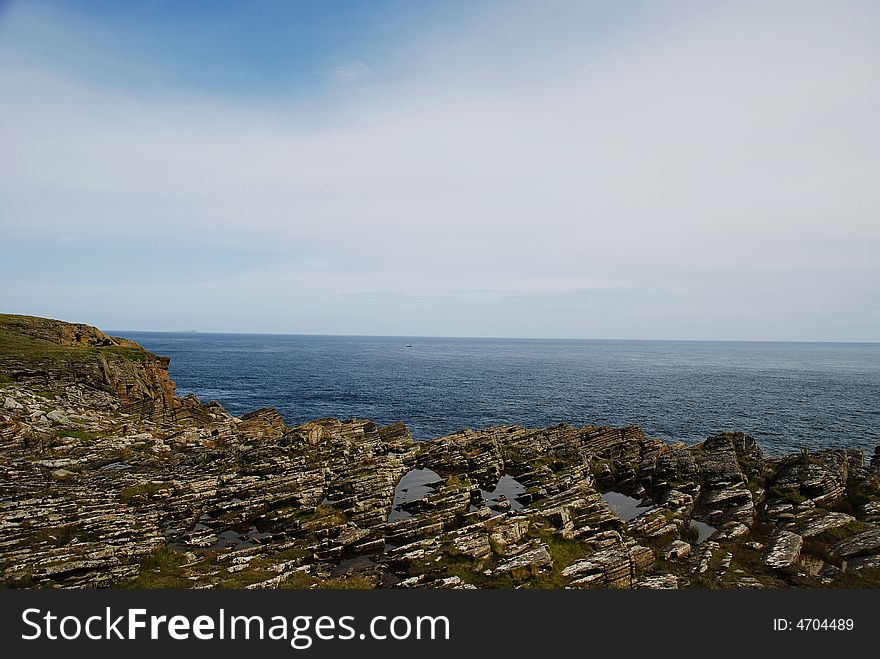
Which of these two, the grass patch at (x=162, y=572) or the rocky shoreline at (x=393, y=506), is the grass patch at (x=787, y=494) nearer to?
the rocky shoreline at (x=393, y=506)

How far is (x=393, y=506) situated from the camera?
108 ft

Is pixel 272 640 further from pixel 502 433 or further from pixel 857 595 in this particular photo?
pixel 502 433

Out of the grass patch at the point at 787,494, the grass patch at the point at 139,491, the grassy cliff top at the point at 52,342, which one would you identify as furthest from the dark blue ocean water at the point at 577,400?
the grass patch at the point at 139,491

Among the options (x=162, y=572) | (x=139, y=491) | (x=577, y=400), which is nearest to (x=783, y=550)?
(x=162, y=572)

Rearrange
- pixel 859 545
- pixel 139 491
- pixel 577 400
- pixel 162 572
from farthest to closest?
pixel 577 400 → pixel 139 491 → pixel 859 545 → pixel 162 572

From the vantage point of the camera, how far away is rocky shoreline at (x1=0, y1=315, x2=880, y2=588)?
22812 mm

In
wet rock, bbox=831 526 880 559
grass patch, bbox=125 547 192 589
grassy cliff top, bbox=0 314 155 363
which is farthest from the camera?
grassy cliff top, bbox=0 314 155 363

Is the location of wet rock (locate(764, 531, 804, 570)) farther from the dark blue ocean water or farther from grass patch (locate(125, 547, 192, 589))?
the dark blue ocean water

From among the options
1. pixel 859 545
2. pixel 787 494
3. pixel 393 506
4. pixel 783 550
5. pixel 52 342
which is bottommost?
pixel 393 506

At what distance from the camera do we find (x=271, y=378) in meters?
134

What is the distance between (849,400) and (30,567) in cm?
13476

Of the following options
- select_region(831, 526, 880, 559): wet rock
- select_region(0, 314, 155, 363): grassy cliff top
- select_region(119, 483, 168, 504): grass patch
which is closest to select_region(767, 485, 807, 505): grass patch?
select_region(831, 526, 880, 559): wet rock

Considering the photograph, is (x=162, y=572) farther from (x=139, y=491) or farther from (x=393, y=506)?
(x=393, y=506)

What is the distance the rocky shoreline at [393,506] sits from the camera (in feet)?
74.8
